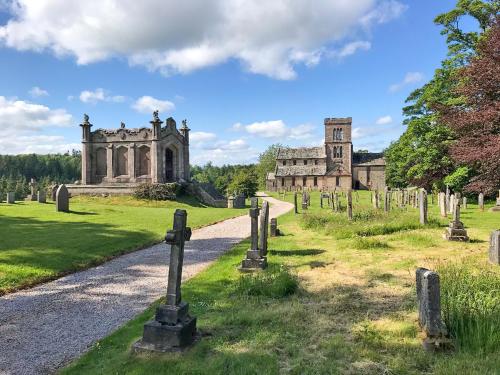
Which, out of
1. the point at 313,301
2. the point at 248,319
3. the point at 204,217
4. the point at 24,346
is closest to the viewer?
the point at 24,346

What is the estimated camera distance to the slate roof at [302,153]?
3051 inches

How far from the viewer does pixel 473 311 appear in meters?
5.27

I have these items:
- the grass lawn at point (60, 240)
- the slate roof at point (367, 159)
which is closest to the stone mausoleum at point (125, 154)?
the grass lawn at point (60, 240)

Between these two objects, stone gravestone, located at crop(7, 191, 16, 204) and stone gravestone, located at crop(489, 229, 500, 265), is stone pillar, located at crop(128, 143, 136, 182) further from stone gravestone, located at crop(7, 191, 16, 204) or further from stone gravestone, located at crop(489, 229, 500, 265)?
stone gravestone, located at crop(489, 229, 500, 265)

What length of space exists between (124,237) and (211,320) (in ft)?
32.7

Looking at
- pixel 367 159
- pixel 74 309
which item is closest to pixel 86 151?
pixel 74 309

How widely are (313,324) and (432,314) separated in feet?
5.76

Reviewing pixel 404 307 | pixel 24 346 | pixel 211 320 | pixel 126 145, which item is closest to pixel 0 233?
pixel 24 346

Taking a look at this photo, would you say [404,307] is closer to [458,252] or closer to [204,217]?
[458,252]

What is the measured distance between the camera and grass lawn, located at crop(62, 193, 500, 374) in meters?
4.54

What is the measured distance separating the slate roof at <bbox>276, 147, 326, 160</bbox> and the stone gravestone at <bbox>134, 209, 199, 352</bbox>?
73.2 meters

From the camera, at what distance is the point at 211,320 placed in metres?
6.23

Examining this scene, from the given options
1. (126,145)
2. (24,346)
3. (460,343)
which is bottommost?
(24,346)

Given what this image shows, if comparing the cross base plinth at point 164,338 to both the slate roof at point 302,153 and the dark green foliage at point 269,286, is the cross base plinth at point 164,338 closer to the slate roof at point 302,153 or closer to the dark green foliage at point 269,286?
the dark green foliage at point 269,286
